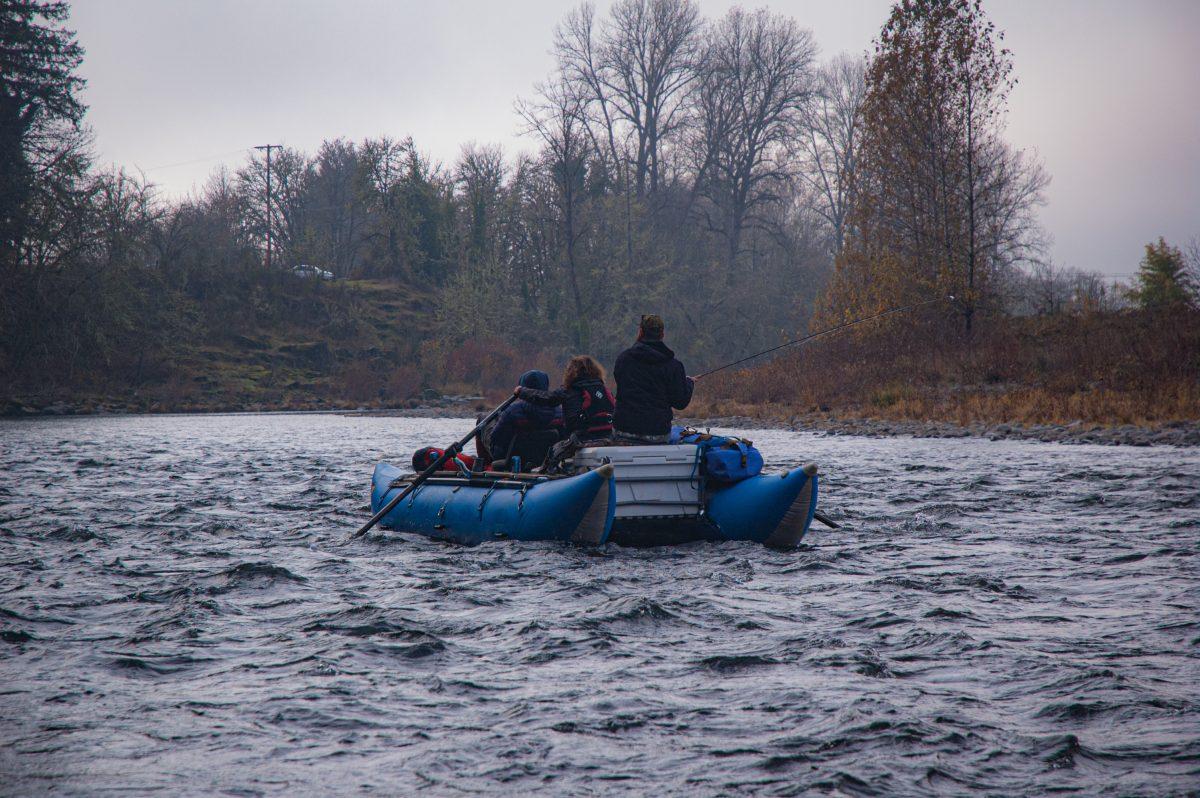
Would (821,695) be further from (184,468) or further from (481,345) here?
(481,345)

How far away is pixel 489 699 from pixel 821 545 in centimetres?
514

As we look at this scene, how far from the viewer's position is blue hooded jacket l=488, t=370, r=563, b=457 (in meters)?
10.4

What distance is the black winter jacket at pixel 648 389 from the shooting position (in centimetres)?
948

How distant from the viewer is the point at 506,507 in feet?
30.9

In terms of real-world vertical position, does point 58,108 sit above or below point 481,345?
above

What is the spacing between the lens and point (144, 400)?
3806 cm

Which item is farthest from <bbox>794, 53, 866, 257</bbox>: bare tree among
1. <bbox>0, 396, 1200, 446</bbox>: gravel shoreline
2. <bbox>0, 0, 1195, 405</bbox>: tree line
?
<bbox>0, 396, 1200, 446</bbox>: gravel shoreline


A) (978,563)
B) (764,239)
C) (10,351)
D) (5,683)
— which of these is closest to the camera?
(5,683)

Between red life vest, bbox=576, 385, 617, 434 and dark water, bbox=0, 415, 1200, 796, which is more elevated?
red life vest, bbox=576, 385, 617, 434

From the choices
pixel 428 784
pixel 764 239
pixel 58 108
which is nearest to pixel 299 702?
pixel 428 784

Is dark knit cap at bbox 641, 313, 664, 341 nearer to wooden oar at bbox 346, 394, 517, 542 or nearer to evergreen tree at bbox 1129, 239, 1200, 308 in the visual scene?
wooden oar at bbox 346, 394, 517, 542

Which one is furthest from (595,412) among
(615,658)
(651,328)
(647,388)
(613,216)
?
(613,216)

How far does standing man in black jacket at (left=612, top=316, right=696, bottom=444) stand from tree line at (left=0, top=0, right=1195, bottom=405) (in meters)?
19.7

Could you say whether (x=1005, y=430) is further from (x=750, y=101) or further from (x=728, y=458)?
(x=750, y=101)
